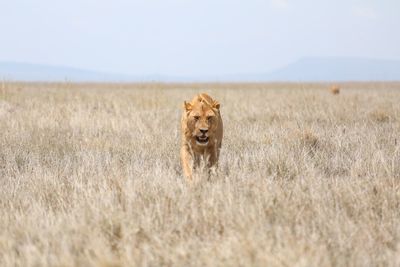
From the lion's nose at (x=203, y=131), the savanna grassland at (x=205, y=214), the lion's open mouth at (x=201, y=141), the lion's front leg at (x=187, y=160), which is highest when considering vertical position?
the lion's nose at (x=203, y=131)

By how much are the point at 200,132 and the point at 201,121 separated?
0.37 feet

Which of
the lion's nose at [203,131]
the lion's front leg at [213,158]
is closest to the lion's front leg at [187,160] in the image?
the lion's front leg at [213,158]

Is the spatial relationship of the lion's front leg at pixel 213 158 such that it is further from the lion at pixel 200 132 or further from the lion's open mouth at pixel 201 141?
the lion's open mouth at pixel 201 141

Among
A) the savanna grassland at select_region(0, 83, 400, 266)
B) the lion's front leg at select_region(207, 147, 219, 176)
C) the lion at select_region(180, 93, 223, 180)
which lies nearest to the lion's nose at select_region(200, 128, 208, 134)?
the lion at select_region(180, 93, 223, 180)

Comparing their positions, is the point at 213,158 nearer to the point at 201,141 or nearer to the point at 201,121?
the point at 201,141

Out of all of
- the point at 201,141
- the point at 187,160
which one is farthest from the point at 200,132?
the point at 187,160

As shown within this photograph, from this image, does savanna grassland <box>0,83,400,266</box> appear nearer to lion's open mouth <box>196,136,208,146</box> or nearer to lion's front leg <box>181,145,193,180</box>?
lion's front leg <box>181,145,193,180</box>

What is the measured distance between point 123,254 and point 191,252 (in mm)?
431

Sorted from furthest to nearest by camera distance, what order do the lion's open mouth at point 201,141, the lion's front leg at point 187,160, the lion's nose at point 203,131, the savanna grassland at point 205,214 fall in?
the lion's front leg at point 187,160, the lion's open mouth at point 201,141, the lion's nose at point 203,131, the savanna grassland at point 205,214

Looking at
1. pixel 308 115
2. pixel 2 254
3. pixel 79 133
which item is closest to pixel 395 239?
pixel 2 254

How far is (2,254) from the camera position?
3711mm

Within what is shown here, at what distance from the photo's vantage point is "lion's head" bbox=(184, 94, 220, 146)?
561cm

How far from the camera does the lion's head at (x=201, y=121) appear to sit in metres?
5.61

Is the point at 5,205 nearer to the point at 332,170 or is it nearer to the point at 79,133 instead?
the point at 332,170
